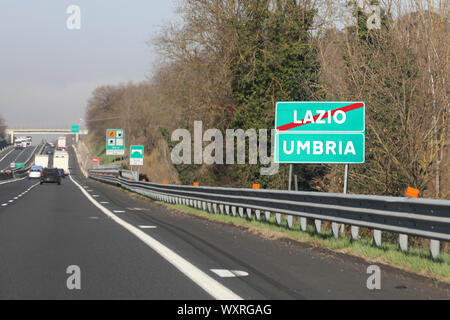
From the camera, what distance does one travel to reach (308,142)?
15.1 meters

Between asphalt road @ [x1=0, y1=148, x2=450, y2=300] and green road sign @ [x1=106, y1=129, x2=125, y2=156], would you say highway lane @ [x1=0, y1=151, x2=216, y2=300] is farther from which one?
green road sign @ [x1=106, y1=129, x2=125, y2=156]

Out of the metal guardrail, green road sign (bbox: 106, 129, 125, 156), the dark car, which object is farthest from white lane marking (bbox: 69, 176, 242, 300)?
green road sign (bbox: 106, 129, 125, 156)

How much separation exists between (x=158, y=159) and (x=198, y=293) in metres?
58.1

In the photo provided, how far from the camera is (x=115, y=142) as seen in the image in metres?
61.1

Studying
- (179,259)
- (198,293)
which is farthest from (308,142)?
(198,293)

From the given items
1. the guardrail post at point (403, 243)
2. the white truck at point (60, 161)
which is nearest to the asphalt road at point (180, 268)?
the guardrail post at point (403, 243)

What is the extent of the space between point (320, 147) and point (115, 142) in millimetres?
48053

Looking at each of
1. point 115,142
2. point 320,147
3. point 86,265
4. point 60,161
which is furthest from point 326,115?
point 60,161

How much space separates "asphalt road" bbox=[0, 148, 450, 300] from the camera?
6.73 m

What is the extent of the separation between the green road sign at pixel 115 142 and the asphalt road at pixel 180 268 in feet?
155

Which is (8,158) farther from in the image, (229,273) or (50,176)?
(229,273)

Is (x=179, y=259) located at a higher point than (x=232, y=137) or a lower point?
lower

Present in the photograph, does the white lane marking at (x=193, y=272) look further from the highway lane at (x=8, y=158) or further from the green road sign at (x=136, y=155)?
the highway lane at (x=8, y=158)
